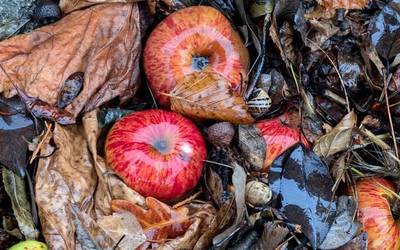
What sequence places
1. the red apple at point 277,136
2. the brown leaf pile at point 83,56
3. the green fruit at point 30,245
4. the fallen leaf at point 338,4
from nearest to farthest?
the green fruit at point 30,245 < the brown leaf pile at point 83,56 < the red apple at point 277,136 < the fallen leaf at point 338,4

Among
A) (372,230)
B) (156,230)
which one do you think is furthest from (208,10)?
(372,230)

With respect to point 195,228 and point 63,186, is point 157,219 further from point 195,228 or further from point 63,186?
point 63,186

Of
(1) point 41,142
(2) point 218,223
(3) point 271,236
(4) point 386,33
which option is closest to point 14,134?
(1) point 41,142

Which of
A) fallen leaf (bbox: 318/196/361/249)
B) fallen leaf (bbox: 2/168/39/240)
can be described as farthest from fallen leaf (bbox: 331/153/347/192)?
fallen leaf (bbox: 2/168/39/240)

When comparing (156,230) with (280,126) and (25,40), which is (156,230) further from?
(25,40)

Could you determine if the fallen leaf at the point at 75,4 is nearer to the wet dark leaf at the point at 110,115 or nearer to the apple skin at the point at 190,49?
→ the apple skin at the point at 190,49

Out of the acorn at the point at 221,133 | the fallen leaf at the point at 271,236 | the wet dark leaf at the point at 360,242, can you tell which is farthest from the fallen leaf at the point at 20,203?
the wet dark leaf at the point at 360,242
